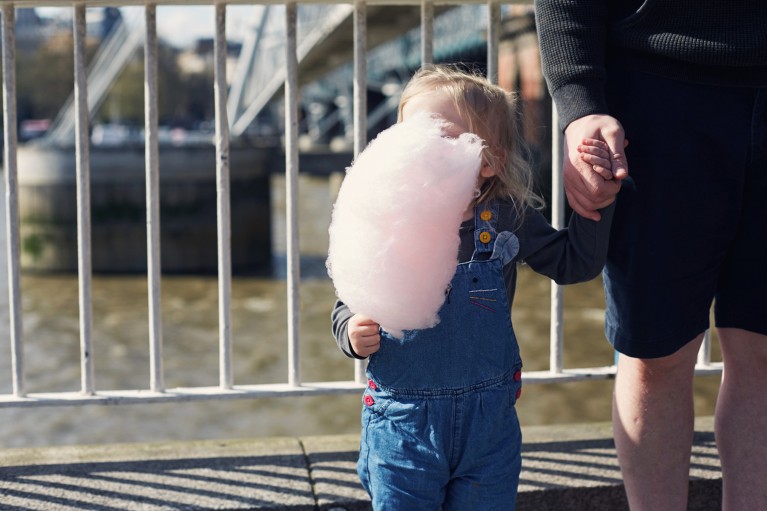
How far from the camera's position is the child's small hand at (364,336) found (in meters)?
1.59

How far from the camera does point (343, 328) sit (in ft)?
5.47

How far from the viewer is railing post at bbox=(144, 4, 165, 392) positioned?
8.16 feet

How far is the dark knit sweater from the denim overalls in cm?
28

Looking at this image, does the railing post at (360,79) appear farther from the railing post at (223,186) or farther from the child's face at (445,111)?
the child's face at (445,111)

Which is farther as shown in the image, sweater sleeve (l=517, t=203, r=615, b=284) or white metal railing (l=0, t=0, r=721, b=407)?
white metal railing (l=0, t=0, r=721, b=407)

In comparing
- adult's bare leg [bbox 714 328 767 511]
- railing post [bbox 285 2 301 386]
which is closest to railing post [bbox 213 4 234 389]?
railing post [bbox 285 2 301 386]

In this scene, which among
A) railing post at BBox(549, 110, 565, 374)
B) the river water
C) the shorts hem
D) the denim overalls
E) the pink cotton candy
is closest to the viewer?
the pink cotton candy

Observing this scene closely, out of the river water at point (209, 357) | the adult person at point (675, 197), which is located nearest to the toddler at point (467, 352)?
the adult person at point (675, 197)

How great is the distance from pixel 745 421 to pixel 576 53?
737 millimetres

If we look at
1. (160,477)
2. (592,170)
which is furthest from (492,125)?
(160,477)

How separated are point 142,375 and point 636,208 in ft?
25.7

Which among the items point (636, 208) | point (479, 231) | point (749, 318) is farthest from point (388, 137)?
point (749, 318)

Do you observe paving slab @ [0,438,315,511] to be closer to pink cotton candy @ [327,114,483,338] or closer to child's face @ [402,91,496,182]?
pink cotton candy @ [327,114,483,338]

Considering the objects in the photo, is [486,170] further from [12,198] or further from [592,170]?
[12,198]
